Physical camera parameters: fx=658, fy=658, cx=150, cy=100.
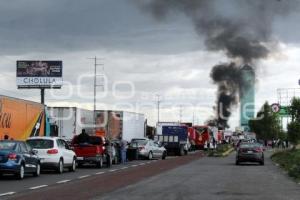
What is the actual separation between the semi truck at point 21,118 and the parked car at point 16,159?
3.11 meters

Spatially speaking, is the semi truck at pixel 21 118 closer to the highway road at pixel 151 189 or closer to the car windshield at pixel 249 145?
the highway road at pixel 151 189

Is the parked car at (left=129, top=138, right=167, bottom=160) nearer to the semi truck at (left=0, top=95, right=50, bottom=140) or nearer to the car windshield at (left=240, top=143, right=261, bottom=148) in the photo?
the car windshield at (left=240, top=143, right=261, bottom=148)

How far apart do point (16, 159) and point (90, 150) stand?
34.4 feet

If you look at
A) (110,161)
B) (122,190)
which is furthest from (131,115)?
(122,190)

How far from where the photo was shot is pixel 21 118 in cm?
3100

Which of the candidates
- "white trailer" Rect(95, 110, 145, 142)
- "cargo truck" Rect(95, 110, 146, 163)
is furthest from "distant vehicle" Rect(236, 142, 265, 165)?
"white trailer" Rect(95, 110, 145, 142)

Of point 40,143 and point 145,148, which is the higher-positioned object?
point 40,143

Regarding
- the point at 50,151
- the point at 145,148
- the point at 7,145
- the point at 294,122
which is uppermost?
the point at 294,122

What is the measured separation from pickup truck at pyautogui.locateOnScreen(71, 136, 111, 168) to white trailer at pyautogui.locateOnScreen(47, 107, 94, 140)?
5.62m

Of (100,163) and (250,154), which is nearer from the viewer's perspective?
(100,163)

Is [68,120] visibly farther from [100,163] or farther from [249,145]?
[249,145]

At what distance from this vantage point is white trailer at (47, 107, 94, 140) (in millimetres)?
41062

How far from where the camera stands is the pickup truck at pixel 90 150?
111ft

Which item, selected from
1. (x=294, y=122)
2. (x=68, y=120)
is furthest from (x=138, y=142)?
(x=294, y=122)
